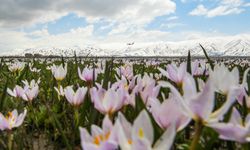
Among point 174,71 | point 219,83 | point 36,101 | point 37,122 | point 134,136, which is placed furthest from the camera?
point 36,101

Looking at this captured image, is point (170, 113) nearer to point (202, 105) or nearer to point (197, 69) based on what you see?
point (202, 105)

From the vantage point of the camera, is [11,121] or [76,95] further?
[76,95]

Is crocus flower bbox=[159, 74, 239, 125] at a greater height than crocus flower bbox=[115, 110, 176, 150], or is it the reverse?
crocus flower bbox=[159, 74, 239, 125]

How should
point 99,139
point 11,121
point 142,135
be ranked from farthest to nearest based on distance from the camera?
point 11,121
point 99,139
point 142,135

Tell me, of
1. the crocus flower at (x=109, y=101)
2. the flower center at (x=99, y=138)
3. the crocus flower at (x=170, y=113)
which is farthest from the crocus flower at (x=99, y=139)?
the crocus flower at (x=109, y=101)

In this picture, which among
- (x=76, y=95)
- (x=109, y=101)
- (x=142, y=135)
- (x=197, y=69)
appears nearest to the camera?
(x=142, y=135)

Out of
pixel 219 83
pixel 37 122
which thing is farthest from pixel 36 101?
pixel 219 83

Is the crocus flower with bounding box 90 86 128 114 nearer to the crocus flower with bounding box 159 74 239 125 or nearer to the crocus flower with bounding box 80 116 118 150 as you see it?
the crocus flower with bounding box 80 116 118 150

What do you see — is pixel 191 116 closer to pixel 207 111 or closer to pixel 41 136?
pixel 207 111

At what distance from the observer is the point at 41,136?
249 centimetres

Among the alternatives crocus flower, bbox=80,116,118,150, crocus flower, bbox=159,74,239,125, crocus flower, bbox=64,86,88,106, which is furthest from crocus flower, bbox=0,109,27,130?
crocus flower, bbox=159,74,239,125

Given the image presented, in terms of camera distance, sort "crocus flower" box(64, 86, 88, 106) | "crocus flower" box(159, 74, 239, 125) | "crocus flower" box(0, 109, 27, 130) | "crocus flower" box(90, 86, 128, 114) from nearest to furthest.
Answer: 1. "crocus flower" box(159, 74, 239, 125)
2. "crocus flower" box(90, 86, 128, 114)
3. "crocus flower" box(0, 109, 27, 130)
4. "crocus flower" box(64, 86, 88, 106)

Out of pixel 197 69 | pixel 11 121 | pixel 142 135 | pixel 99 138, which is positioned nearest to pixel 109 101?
pixel 99 138

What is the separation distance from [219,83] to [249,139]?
518 mm
